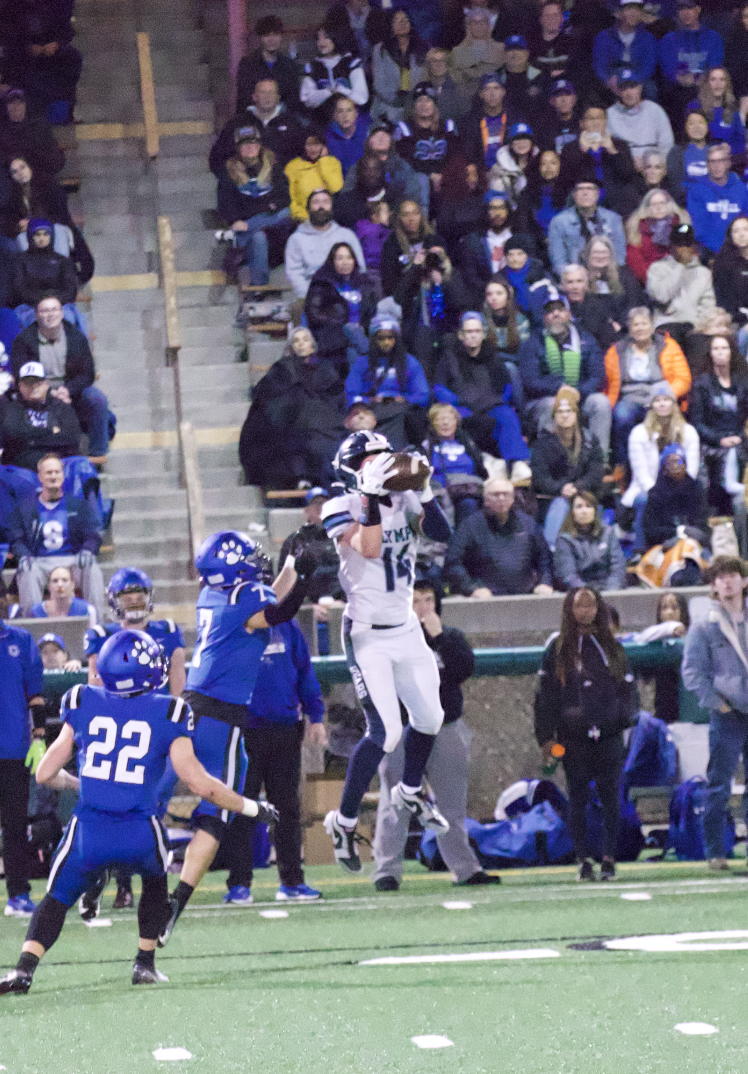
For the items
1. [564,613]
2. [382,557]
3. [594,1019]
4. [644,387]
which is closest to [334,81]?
[644,387]

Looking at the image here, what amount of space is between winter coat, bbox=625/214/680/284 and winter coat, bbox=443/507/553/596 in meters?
4.03

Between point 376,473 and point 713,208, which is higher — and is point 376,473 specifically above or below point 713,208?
below

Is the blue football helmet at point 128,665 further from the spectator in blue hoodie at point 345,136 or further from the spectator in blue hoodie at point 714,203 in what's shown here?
the spectator in blue hoodie at point 714,203

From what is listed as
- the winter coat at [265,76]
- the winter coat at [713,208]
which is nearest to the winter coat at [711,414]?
the winter coat at [713,208]

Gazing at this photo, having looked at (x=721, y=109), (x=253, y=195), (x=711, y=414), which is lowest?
(x=711, y=414)

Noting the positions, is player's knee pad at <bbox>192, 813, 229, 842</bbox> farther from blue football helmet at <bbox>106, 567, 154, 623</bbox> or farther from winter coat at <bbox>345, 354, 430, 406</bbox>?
winter coat at <bbox>345, 354, 430, 406</bbox>

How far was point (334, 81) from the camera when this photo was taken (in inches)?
671

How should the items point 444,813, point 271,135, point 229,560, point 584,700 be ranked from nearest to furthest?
point 229,560
point 444,813
point 584,700
point 271,135

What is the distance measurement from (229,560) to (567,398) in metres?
5.98

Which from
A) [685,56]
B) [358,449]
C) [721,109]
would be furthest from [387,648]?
[685,56]

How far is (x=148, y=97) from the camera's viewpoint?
697 inches

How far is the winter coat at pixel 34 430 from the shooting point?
13492 mm

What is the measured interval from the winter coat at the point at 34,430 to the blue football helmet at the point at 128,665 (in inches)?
259

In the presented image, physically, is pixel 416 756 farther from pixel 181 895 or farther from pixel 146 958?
pixel 146 958
